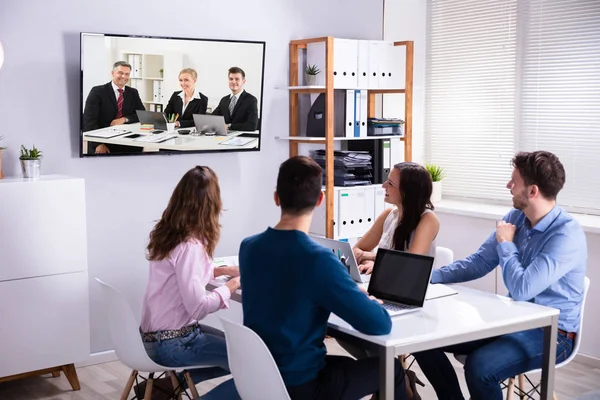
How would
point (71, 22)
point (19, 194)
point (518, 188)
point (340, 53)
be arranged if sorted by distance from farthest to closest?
point (340, 53) < point (71, 22) < point (19, 194) < point (518, 188)

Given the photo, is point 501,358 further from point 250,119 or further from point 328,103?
point 250,119

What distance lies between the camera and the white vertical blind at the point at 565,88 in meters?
5.12

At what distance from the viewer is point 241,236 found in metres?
5.43

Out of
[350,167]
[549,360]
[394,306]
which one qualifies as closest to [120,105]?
[350,167]

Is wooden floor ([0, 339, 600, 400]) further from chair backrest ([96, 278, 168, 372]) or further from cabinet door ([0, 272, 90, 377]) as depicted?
chair backrest ([96, 278, 168, 372])

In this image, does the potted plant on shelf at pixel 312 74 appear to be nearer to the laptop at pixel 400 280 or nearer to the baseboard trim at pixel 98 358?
the baseboard trim at pixel 98 358

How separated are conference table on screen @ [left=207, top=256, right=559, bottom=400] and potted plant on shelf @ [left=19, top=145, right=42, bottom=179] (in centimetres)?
215

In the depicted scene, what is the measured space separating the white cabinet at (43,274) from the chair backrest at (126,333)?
1047 mm

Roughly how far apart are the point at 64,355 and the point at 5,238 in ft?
2.49

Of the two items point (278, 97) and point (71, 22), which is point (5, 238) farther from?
point (278, 97)

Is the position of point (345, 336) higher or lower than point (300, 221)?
lower

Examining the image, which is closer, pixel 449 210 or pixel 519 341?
pixel 519 341

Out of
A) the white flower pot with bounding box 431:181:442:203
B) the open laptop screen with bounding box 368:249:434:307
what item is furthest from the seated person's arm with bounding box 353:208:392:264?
the white flower pot with bounding box 431:181:442:203

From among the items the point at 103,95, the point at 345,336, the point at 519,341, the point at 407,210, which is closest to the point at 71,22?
the point at 103,95
